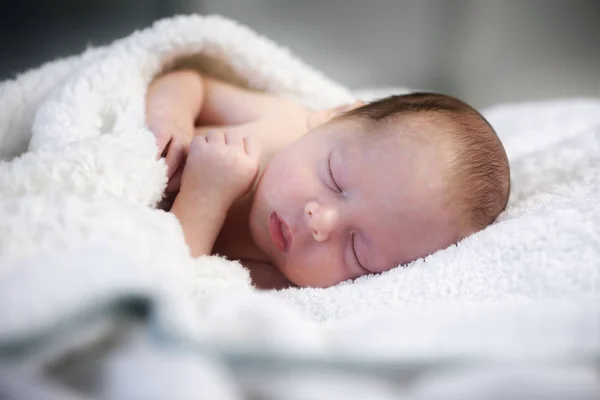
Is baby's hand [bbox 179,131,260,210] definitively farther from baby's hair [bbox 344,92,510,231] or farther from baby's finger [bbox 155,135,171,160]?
baby's hair [bbox 344,92,510,231]

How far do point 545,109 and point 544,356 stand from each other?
3.40 feet

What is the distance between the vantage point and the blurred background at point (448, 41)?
1.40m

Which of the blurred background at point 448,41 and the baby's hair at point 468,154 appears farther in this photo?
the blurred background at point 448,41

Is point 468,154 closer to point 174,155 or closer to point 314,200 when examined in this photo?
point 314,200

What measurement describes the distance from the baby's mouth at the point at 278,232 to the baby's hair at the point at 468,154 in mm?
190

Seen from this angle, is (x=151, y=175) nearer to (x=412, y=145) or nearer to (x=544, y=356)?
(x=412, y=145)

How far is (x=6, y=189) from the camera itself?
54 cm

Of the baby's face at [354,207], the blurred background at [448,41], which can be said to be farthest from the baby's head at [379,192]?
the blurred background at [448,41]

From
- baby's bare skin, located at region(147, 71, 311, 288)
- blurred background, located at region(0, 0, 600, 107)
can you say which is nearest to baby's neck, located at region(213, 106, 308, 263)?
baby's bare skin, located at region(147, 71, 311, 288)

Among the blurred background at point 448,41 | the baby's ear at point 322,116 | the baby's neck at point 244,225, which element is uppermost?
the blurred background at point 448,41

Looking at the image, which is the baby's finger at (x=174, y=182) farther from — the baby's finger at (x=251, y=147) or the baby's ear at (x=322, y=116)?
the baby's ear at (x=322, y=116)

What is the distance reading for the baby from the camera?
69 centimetres

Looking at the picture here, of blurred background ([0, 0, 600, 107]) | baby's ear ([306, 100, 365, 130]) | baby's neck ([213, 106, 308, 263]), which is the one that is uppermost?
blurred background ([0, 0, 600, 107])

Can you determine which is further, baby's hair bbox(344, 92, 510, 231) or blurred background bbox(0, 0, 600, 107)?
blurred background bbox(0, 0, 600, 107)
